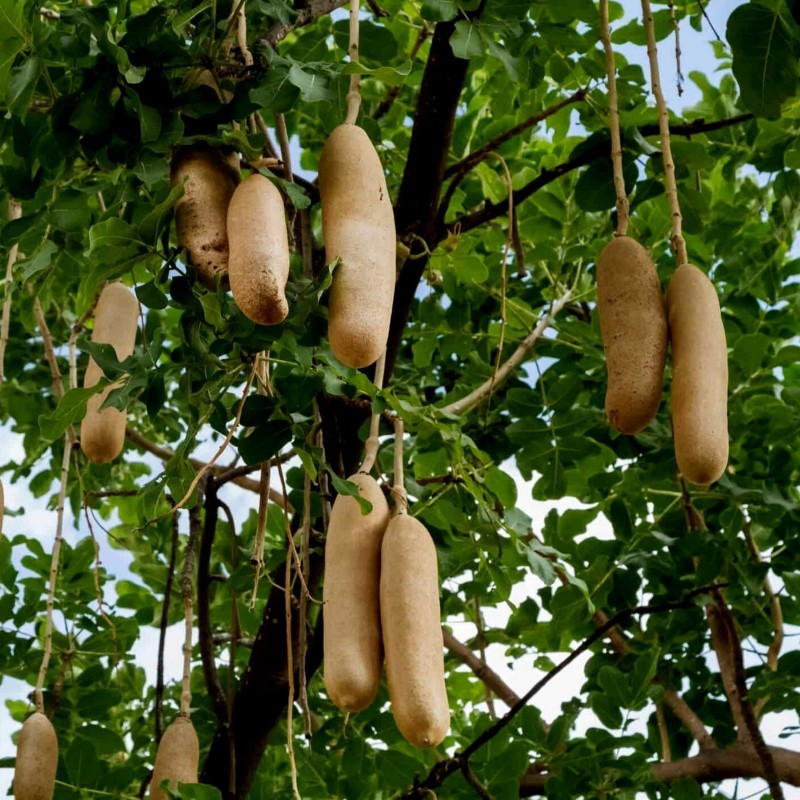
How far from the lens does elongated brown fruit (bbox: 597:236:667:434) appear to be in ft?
2.87

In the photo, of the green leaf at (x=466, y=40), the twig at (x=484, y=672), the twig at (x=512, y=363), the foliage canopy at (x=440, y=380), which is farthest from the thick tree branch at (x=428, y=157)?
the twig at (x=484, y=672)

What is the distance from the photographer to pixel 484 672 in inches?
100

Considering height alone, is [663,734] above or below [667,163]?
below

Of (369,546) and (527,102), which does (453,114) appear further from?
(369,546)

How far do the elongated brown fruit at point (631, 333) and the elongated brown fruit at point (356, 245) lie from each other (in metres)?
0.18

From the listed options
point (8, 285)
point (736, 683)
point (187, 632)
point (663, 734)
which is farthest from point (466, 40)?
point (663, 734)

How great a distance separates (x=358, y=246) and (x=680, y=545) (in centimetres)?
151

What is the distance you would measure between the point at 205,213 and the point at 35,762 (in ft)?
2.42

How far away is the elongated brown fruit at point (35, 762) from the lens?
1327mm

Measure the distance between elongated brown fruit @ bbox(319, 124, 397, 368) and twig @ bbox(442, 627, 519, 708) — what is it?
1755 millimetres

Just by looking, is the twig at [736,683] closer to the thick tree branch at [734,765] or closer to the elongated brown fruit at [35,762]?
the thick tree branch at [734,765]

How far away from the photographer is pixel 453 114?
166 centimetres

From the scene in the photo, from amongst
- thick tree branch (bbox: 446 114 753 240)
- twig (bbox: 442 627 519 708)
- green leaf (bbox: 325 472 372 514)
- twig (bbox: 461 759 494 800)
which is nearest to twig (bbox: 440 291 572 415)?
thick tree branch (bbox: 446 114 753 240)

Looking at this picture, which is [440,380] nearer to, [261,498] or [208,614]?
[208,614]
